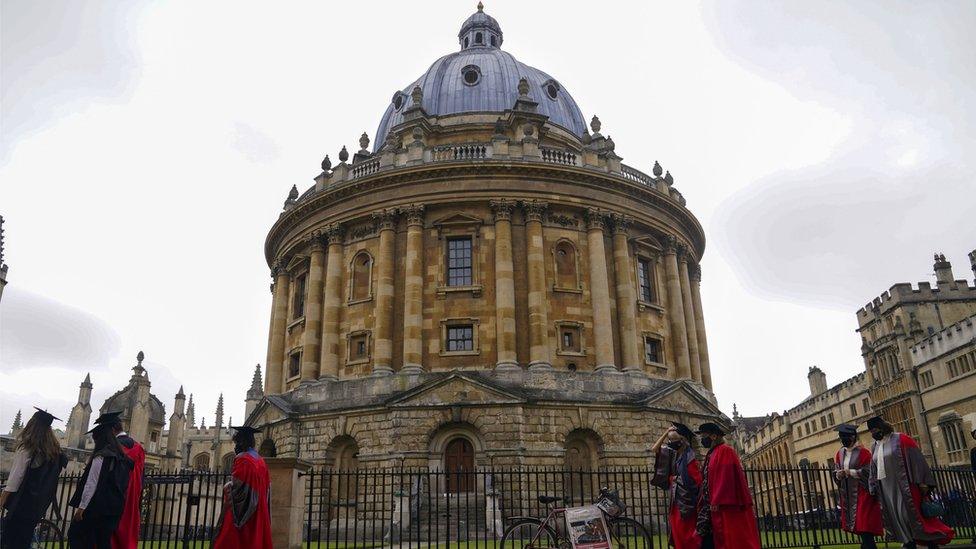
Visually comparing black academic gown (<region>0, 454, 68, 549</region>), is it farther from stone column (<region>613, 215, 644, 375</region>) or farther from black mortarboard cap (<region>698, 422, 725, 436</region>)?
stone column (<region>613, 215, 644, 375</region>)

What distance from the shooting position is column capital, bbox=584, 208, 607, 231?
3053cm

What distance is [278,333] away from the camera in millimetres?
34938

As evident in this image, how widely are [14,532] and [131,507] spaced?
1.37 meters

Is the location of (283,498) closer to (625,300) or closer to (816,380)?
(625,300)

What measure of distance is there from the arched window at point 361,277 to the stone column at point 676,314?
46.4ft

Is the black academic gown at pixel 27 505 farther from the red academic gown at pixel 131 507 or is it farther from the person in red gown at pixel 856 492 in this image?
the person in red gown at pixel 856 492

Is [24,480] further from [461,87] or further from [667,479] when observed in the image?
[461,87]

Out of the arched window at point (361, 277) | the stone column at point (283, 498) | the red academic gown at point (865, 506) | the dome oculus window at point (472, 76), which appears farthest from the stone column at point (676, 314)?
the stone column at point (283, 498)

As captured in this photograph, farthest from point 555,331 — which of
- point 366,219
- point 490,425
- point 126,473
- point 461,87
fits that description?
point 126,473

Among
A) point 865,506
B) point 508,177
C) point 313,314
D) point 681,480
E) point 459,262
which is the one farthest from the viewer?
point 313,314

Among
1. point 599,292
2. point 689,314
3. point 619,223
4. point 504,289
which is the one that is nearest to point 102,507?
point 504,289

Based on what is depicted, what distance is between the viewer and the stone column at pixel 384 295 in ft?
92.2

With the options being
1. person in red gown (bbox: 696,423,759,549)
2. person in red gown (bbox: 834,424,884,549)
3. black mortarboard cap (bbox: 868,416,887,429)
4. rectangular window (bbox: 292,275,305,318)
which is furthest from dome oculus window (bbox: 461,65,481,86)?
person in red gown (bbox: 696,423,759,549)

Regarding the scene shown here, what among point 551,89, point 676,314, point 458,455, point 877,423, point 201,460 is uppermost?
point 551,89
